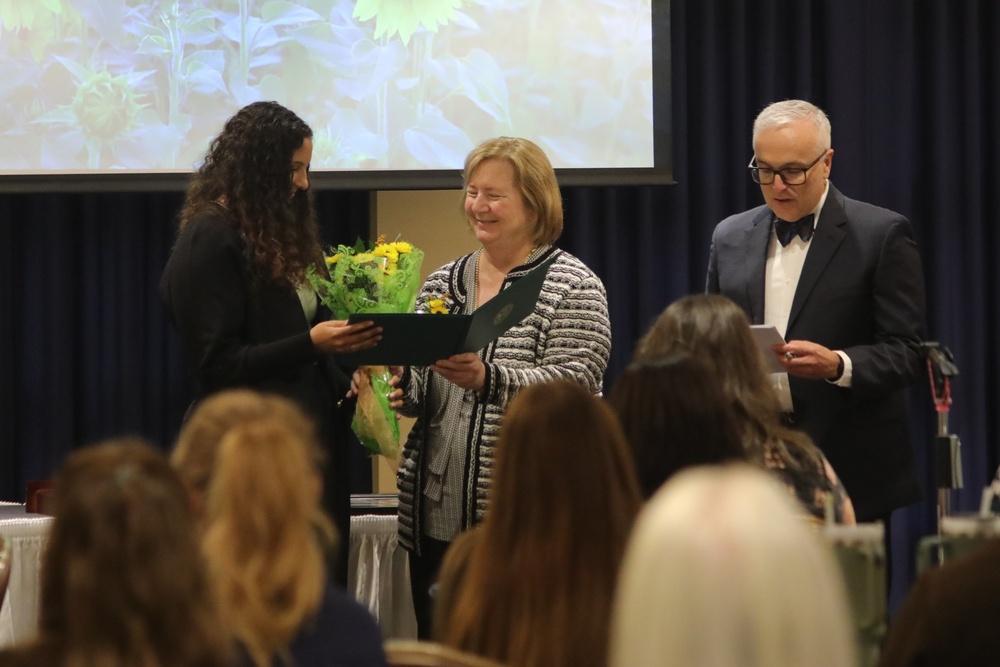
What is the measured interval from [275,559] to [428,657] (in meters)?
0.22

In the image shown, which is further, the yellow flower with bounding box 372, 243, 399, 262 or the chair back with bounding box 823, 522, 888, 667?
the yellow flower with bounding box 372, 243, 399, 262

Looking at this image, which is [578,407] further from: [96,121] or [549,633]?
[96,121]

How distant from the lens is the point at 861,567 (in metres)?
2.01

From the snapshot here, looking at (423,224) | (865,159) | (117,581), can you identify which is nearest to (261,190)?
(423,224)

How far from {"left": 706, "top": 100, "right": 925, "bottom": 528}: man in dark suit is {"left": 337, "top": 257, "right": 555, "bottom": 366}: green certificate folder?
0.79m

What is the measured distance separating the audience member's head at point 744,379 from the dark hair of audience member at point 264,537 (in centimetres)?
90

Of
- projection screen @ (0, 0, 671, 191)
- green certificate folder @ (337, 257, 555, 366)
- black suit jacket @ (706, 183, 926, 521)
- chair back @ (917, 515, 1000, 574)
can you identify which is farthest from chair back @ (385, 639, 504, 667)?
projection screen @ (0, 0, 671, 191)

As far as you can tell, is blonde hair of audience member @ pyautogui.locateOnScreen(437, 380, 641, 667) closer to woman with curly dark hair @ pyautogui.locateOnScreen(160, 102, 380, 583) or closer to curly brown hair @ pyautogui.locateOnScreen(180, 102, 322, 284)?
woman with curly dark hair @ pyautogui.locateOnScreen(160, 102, 380, 583)

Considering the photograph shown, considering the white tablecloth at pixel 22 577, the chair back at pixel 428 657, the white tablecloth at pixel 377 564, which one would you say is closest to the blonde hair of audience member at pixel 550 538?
the chair back at pixel 428 657

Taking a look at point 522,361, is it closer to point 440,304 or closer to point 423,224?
point 440,304

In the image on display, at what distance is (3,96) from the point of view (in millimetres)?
4738

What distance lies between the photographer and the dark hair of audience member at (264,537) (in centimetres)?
151

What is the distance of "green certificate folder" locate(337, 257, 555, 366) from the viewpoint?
2775 millimetres

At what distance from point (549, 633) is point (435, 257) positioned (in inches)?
143
